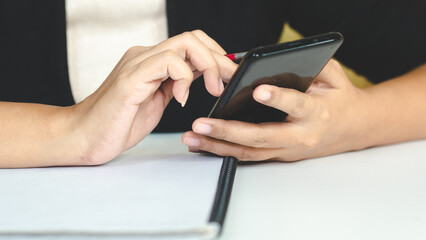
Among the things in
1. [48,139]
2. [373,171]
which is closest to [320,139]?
[373,171]

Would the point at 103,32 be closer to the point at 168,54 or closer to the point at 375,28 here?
the point at 168,54

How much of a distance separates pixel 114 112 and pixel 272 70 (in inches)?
7.6

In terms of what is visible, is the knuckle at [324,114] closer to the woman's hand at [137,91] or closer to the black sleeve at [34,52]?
the woman's hand at [137,91]

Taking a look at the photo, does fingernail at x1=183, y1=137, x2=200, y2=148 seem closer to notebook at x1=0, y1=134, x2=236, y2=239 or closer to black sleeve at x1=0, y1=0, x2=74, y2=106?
notebook at x1=0, y1=134, x2=236, y2=239

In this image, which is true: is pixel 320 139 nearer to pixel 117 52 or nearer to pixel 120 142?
pixel 120 142

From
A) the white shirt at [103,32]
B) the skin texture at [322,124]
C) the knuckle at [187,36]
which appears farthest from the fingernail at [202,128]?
the white shirt at [103,32]

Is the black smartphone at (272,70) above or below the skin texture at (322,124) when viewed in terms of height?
above

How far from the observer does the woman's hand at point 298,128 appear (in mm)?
519

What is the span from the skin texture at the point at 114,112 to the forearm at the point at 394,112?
245mm

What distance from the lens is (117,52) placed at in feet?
2.77

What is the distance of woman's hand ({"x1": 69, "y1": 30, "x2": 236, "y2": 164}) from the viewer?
19.7 inches

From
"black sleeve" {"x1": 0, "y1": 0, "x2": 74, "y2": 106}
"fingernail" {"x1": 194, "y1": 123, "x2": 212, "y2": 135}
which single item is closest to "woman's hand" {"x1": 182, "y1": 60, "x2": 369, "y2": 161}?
"fingernail" {"x1": 194, "y1": 123, "x2": 212, "y2": 135}

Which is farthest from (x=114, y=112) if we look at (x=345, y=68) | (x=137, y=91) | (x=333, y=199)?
(x=345, y=68)

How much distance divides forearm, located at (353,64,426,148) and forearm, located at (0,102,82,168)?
1.39 feet
